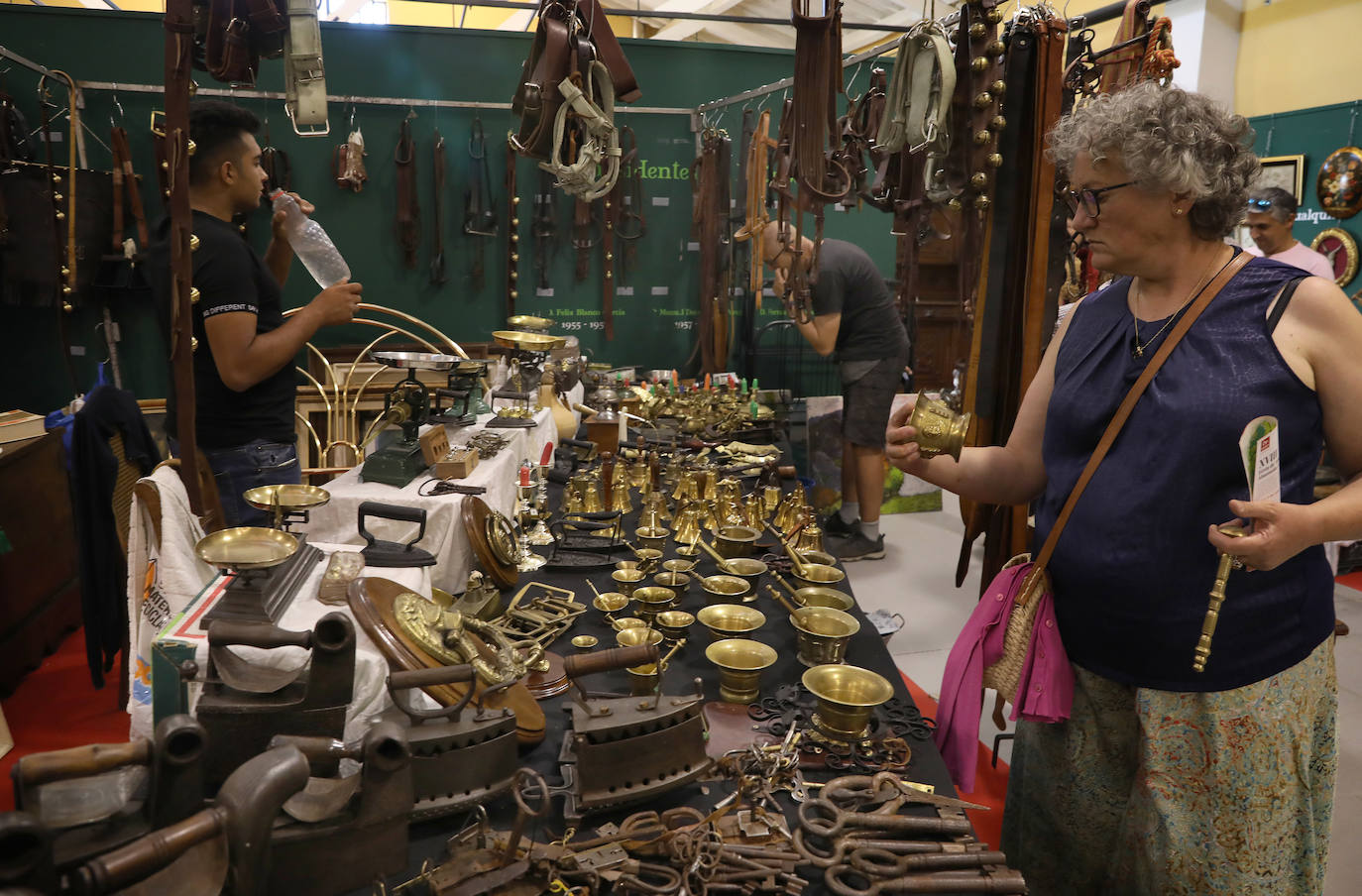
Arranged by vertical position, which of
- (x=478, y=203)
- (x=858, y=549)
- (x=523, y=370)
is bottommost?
(x=858, y=549)

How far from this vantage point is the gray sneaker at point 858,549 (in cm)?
601

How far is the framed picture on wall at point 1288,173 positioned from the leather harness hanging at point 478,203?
6001 mm

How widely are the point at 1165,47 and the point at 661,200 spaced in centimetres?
514

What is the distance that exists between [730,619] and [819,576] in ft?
1.73

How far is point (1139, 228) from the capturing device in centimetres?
174

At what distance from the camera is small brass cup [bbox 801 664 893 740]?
1.81m

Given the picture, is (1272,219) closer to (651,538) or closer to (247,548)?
(651,538)

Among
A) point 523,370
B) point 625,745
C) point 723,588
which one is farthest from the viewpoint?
point 523,370

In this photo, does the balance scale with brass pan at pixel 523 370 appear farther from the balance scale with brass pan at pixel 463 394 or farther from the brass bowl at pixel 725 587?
the brass bowl at pixel 725 587

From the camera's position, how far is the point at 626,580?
268 cm

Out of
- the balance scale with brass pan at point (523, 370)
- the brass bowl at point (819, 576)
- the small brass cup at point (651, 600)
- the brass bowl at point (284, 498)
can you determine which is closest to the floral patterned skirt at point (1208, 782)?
the brass bowl at point (819, 576)

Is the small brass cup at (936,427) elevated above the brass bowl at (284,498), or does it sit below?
above

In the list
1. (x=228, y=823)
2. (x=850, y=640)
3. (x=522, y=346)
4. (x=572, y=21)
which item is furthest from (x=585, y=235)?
(x=228, y=823)

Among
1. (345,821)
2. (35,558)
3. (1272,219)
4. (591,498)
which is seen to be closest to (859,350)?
(1272,219)
